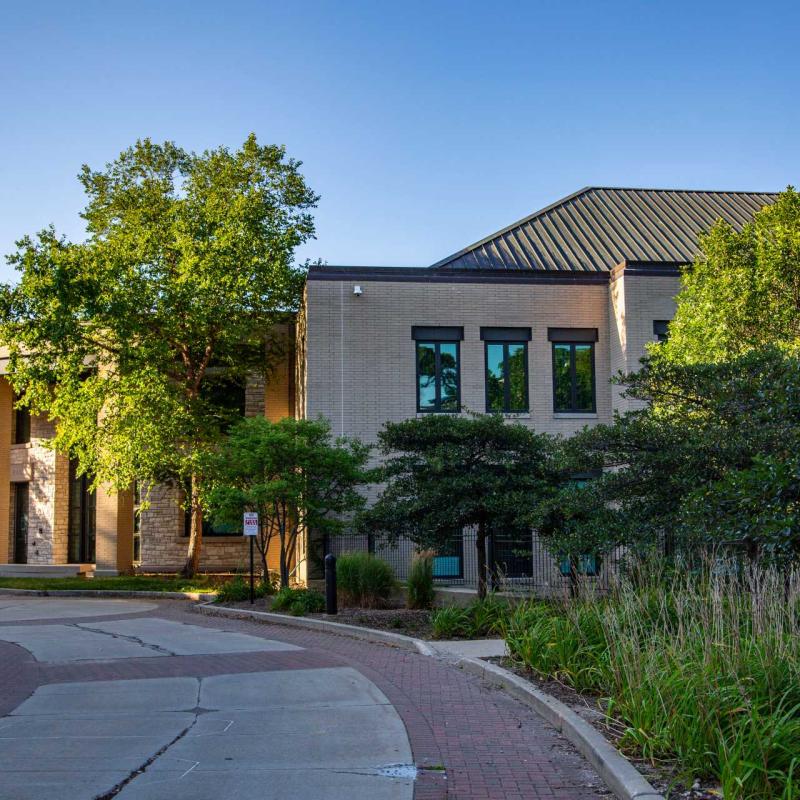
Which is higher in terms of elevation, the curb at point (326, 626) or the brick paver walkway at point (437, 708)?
the brick paver walkway at point (437, 708)

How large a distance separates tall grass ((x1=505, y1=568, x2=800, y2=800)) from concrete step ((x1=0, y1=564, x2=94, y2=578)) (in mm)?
25221

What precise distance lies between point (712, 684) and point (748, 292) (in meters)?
14.7

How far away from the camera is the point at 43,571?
31672 mm

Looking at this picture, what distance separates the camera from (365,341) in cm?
2472

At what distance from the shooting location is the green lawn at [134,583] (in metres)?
24.8

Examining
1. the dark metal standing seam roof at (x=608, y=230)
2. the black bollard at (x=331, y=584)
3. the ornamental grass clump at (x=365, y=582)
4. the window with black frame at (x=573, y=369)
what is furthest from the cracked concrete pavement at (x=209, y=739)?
the dark metal standing seam roof at (x=608, y=230)

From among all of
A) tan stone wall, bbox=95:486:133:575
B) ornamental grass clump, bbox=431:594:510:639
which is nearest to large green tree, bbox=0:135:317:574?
tan stone wall, bbox=95:486:133:575

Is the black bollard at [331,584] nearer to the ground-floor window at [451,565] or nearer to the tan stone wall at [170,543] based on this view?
the ground-floor window at [451,565]

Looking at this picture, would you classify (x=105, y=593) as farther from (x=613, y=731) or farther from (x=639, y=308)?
(x=613, y=731)

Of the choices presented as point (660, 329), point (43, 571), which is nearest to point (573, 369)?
point (660, 329)

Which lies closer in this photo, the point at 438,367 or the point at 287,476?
the point at 287,476

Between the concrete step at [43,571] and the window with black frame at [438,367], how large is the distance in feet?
46.9

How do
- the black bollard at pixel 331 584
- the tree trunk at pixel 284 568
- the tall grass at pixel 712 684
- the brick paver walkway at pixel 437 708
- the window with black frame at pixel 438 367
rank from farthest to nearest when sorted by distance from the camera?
the window with black frame at pixel 438 367, the tree trunk at pixel 284 568, the black bollard at pixel 331 584, the brick paver walkway at pixel 437 708, the tall grass at pixel 712 684

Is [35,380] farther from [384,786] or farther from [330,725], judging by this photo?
[384,786]
